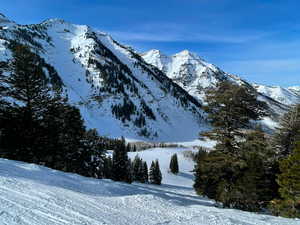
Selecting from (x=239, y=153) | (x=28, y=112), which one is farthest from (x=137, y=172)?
(x=239, y=153)

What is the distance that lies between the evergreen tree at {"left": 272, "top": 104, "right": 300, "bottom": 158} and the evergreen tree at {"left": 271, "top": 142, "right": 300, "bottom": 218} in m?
7.20

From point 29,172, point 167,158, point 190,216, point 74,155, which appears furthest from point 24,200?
point 167,158

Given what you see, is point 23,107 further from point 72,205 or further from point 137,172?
point 137,172

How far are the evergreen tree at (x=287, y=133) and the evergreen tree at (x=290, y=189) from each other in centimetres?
720

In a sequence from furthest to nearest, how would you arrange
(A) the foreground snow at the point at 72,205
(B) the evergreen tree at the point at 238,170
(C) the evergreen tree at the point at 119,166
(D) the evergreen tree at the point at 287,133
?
(C) the evergreen tree at the point at 119,166 < (D) the evergreen tree at the point at 287,133 < (B) the evergreen tree at the point at 238,170 < (A) the foreground snow at the point at 72,205

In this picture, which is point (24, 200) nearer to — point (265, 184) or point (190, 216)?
point (190, 216)

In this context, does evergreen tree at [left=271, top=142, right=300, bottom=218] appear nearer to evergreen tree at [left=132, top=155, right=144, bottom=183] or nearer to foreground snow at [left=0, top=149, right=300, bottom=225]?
foreground snow at [left=0, top=149, right=300, bottom=225]

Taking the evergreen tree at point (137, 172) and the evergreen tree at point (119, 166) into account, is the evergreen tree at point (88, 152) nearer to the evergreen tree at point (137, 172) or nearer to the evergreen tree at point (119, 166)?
the evergreen tree at point (119, 166)

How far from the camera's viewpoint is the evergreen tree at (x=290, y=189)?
54.9 feet

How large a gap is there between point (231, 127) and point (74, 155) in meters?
21.1

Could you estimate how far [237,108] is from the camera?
56.2 ft

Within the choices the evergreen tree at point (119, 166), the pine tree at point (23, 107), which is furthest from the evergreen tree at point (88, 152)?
the evergreen tree at point (119, 166)

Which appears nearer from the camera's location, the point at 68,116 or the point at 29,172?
the point at 29,172

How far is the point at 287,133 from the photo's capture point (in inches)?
962
